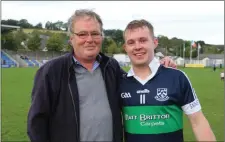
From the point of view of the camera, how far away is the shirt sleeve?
9.48ft

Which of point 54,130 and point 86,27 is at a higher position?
point 86,27

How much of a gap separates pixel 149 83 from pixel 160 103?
0.68 ft

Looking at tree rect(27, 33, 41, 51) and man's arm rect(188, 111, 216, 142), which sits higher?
man's arm rect(188, 111, 216, 142)

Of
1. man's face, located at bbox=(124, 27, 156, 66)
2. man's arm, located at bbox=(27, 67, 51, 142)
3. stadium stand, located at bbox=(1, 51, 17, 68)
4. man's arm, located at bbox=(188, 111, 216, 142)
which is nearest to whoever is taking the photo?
man's arm, located at bbox=(188, 111, 216, 142)

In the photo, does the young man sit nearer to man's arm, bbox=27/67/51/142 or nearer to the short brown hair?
the short brown hair

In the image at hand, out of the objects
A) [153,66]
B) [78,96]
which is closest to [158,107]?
[153,66]

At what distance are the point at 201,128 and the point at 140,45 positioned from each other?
865 mm

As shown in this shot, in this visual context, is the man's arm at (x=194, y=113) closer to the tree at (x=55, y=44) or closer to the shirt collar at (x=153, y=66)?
the shirt collar at (x=153, y=66)

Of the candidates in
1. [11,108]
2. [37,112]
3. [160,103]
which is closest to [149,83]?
[160,103]

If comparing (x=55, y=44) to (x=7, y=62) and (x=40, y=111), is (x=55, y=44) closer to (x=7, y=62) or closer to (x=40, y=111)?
(x=7, y=62)

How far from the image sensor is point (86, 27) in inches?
122

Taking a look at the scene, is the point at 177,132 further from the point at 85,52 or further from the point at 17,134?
the point at 17,134

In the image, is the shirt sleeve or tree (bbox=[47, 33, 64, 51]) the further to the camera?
tree (bbox=[47, 33, 64, 51])

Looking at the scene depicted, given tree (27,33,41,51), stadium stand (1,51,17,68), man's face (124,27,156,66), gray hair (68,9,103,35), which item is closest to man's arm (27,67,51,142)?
gray hair (68,9,103,35)
